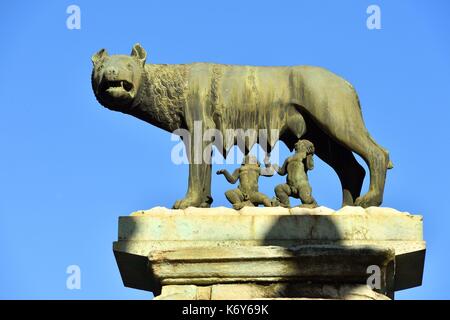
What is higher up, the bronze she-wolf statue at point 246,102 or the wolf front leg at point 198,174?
the bronze she-wolf statue at point 246,102

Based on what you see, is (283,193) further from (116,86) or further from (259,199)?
(116,86)

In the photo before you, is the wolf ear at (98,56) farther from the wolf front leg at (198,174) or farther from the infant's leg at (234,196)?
the infant's leg at (234,196)

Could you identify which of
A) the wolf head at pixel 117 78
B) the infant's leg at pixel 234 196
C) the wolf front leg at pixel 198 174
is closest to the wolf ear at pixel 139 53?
the wolf head at pixel 117 78

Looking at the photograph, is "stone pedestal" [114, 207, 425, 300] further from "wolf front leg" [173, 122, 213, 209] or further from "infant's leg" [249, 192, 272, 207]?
"wolf front leg" [173, 122, 213, 209]

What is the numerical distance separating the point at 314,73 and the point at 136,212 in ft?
10.2

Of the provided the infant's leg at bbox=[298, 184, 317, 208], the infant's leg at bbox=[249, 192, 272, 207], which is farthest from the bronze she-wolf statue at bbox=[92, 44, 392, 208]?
the infant's leg at bbox=[298, 184, 317, 208]

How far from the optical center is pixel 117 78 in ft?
51.6

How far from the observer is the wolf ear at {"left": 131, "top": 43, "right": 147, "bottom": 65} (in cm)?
1608

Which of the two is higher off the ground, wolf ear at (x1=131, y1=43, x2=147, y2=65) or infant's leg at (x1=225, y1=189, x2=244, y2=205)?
wolf ear at (x1=131, y1=43, x2=147, y2=65)

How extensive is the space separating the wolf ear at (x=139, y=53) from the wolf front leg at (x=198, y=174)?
128cm

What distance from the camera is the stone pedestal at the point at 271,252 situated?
1344 cm
